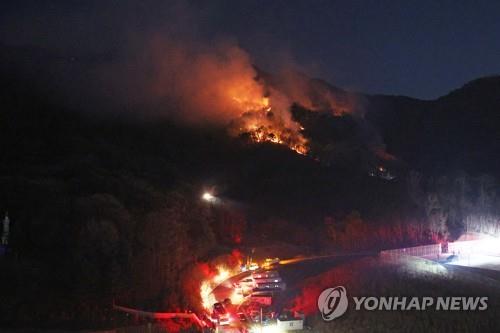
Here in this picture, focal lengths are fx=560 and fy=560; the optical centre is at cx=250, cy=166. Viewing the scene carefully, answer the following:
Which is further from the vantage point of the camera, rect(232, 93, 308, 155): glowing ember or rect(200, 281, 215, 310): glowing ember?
rect(232, 93, 308, 155): glowing ember

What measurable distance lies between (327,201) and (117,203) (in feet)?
72.3

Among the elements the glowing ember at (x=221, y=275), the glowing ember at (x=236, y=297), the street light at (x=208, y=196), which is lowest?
the glowing ember at (x=236, y=297)

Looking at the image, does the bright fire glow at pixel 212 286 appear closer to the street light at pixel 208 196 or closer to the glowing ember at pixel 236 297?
the glowing ember at pixel 236 297

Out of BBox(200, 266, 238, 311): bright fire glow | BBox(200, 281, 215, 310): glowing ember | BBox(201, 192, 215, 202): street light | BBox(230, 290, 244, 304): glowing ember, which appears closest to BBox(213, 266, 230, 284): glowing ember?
BBox(200, 266, 238, 311): bright fire glow

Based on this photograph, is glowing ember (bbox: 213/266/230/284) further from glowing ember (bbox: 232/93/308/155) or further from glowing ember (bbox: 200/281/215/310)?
glowing ember (bbox: 232/93/308/155)

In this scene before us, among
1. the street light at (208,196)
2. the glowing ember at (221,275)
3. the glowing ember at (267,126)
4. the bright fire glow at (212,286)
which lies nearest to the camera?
the bright fire glow at (212,286)

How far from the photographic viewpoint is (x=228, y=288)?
23562 millimetres

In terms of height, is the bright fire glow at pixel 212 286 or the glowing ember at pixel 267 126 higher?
the glowing ember at pixel 267 126

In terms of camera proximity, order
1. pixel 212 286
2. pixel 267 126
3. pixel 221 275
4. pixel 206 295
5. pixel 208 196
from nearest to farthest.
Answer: pixel 206 295, pixel 212 286, pixel 221 275, pixel 208 196, pixel 267 126

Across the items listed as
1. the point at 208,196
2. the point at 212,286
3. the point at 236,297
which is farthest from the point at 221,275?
the point at 208,196

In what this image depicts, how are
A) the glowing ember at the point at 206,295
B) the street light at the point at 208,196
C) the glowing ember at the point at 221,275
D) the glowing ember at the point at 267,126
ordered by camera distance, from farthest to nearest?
the glowing ember at the point at 267,126
the street light at the point at 208,196
the glowing ember at the point at 221,275
the glowing ember at the point at 206,295

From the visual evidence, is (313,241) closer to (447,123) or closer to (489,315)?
(489,315)

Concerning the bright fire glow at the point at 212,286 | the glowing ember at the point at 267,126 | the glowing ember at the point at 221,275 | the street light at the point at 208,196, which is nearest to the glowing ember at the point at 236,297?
the bright fire glow at the point at 212,286

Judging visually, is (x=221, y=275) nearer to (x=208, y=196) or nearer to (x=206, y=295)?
(x=206, y=295)
